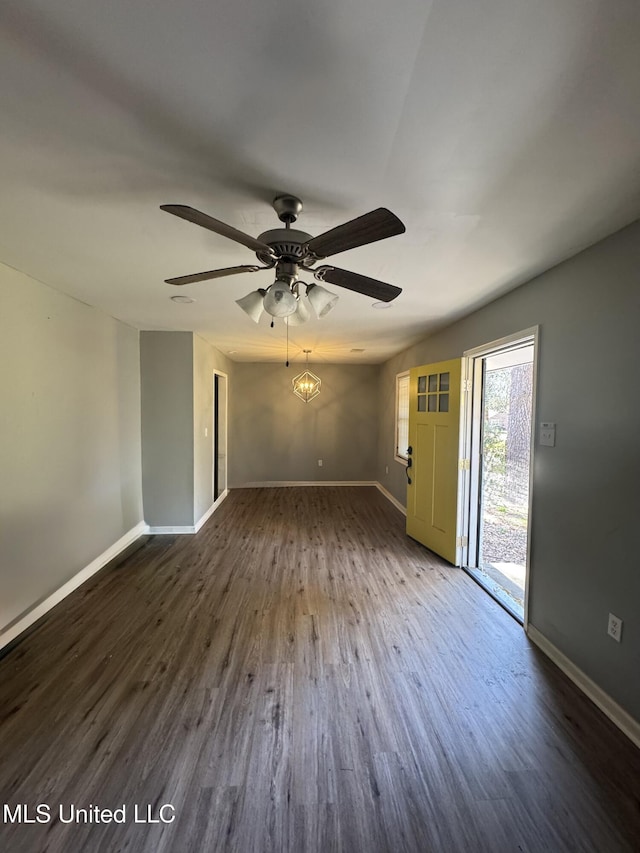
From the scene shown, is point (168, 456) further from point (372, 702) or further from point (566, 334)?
point (566, 334)

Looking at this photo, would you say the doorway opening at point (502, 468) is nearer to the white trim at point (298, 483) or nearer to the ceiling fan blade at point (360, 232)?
the ceiling fan blade at point (360, 232)

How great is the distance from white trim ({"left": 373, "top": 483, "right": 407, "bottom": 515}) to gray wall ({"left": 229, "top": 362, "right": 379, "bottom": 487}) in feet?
1.09

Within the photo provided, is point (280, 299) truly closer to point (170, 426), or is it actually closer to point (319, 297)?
point (319, 297)

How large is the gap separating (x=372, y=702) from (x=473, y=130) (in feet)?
8.20

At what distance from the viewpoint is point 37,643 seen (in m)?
2.26

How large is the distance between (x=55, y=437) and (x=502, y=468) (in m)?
5.10

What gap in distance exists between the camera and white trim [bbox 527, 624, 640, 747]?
1.63 meters

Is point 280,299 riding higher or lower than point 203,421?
higher

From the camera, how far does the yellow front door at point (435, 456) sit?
343cm


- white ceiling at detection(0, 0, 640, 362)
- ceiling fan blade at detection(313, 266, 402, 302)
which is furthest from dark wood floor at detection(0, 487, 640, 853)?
white ceiling at detection(0, 0, 640, 362)

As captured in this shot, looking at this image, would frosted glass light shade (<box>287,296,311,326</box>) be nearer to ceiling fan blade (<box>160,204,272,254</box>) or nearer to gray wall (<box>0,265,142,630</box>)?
ceiling fan blade (<box>160,204,272,254</box>)

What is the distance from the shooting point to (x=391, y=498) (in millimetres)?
5809

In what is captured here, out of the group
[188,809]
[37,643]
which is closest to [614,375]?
[188,809]

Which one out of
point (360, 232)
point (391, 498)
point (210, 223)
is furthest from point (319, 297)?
point (391, 498)
